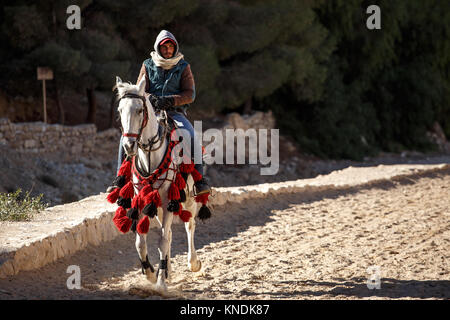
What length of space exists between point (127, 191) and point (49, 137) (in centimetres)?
1246

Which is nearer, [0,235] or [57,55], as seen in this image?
[0,235]

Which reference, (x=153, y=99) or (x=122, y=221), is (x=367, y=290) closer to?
(x=122, y=221)

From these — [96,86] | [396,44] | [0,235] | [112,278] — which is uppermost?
[396,44]

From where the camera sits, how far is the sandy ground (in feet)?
24.9

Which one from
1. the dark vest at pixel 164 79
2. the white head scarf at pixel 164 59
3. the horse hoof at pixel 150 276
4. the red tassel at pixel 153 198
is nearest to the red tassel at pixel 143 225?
the red tassel at pixel 153 198

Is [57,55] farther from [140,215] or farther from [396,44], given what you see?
[396,44]

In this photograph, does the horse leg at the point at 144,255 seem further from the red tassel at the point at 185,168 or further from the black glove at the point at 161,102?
the black glove at the point at 161,102

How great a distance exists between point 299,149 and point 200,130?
6891 mm

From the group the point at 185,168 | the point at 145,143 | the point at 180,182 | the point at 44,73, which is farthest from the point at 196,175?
the point at 44,73

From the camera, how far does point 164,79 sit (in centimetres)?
862

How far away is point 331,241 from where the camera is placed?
414 inches
